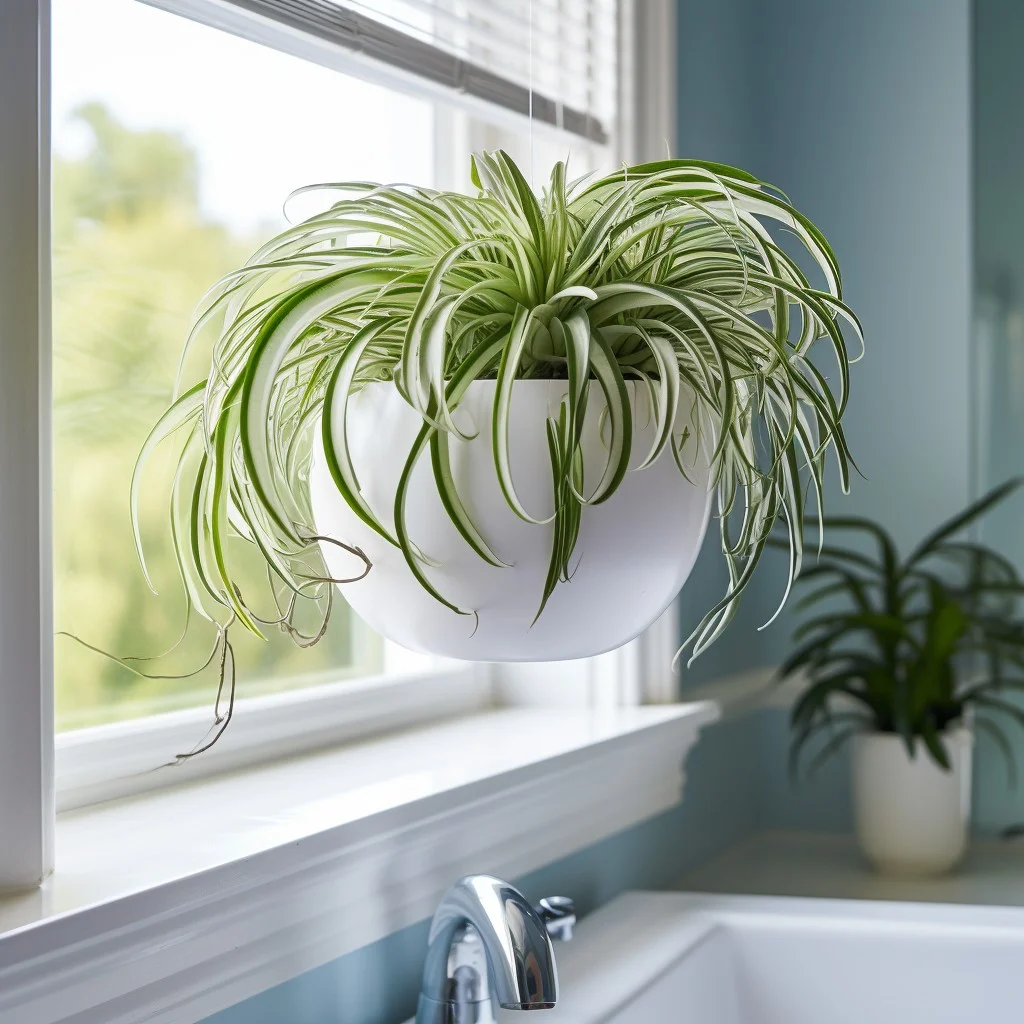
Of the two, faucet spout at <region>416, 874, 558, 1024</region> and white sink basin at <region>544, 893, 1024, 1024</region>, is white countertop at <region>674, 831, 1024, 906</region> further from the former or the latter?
faucet spout at <region>416, 874, 558, 1024</region>

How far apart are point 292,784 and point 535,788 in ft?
0.75

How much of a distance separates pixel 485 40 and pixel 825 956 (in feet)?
3.25

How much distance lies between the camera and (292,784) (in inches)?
41.1

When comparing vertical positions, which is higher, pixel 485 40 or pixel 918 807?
pixel 485 40

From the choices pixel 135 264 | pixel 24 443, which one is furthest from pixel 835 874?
pixel 24 443

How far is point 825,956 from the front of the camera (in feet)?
4.38

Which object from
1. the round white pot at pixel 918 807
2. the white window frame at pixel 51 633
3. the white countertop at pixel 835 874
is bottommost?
the white countertop at pixel 835 874

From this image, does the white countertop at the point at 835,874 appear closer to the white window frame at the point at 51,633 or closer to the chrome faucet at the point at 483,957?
the white window frame at the point at 51,633

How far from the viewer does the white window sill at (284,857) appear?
691 millimetres

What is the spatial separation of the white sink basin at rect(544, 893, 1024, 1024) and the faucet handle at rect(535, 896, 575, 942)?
15 cm

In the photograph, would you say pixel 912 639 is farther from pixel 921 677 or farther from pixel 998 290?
pixel 998 290

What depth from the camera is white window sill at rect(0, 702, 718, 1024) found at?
691 mm

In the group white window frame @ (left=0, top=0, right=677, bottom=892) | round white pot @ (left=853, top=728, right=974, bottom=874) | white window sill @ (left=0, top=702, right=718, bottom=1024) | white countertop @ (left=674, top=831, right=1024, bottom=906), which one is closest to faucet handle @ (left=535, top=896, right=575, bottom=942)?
white window sill @ (left=0, top=702, right=718, bottom=1024)

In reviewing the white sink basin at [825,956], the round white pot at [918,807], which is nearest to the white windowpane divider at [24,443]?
the white sink basin at [825,956]
